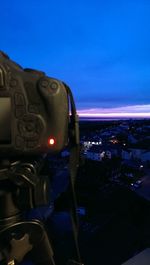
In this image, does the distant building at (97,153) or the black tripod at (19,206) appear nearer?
the black tripod at (19,206)

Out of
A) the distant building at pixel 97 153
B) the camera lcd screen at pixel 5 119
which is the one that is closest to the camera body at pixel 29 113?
the camera lcd screen at pixel 5 119

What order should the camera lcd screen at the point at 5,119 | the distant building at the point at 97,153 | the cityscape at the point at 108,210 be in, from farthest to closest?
1. the distant building at the point at 97,153
2. the cityscape at the point at 108,210
3. the camera lcd screen at the point at 5,119

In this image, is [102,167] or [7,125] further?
[102,167]

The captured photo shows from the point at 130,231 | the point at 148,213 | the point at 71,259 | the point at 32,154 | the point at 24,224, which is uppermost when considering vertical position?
the point at 32,154

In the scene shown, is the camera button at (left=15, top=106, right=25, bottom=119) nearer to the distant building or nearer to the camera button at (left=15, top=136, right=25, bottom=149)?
the camera button at (left=15, top=136, right=25, bottom=149)

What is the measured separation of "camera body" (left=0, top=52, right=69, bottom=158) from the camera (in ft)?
1.65

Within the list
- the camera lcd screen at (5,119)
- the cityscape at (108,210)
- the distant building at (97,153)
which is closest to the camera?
the camera lcd screen at (5,119)

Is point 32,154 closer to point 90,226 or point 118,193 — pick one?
point 90,226

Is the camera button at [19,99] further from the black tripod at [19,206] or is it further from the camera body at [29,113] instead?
the black tripod at [19,206]

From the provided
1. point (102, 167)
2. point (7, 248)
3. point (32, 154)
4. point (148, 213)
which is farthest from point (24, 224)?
point (102, 167)

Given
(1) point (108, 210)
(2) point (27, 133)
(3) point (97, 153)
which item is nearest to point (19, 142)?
(2) point (27, 133)

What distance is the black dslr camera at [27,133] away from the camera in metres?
0.51

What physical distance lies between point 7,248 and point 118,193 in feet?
31.9

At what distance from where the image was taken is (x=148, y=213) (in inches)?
255
